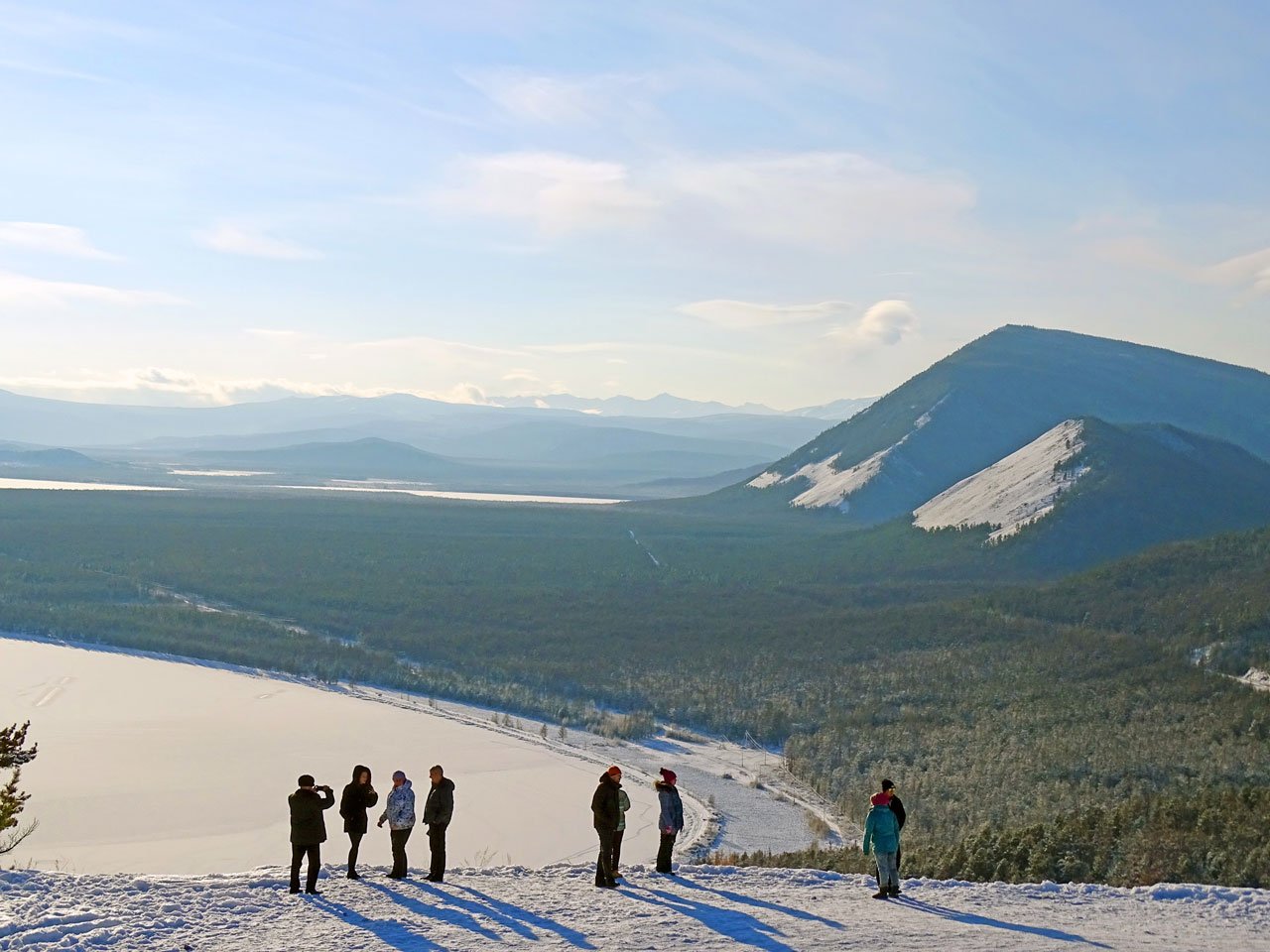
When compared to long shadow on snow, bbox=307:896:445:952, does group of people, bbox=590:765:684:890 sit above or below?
above

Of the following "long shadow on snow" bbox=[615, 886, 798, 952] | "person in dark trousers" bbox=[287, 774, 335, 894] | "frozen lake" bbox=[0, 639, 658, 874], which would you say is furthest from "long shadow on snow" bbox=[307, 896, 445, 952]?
"frozen lake" bbox=[0, 639, 658, 874]

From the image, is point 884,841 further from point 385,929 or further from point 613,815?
point 385,929

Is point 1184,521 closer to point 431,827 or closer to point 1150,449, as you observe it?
point 1150,449

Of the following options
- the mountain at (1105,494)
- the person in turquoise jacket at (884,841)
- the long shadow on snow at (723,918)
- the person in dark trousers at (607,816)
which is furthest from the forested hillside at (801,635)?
the person in dark trousers at (607,816)

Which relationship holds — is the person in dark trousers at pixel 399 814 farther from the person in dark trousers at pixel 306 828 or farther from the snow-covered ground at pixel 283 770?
the snow-covered ground at pixel 283 770

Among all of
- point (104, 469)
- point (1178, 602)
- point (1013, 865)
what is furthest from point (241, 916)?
point (104, 469)

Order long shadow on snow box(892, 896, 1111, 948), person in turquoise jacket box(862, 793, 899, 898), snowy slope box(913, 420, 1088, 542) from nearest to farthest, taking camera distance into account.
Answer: long shadow on snow box(892, 896, 1111, 948) → person in turquoise jacket box(862, 793, 899, 898) → snowy slope box(913, 420, 1088, 542)

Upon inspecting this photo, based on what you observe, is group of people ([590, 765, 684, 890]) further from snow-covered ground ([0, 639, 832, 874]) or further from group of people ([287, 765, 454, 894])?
snow-covered ground ([0, 639, 832, 874])
